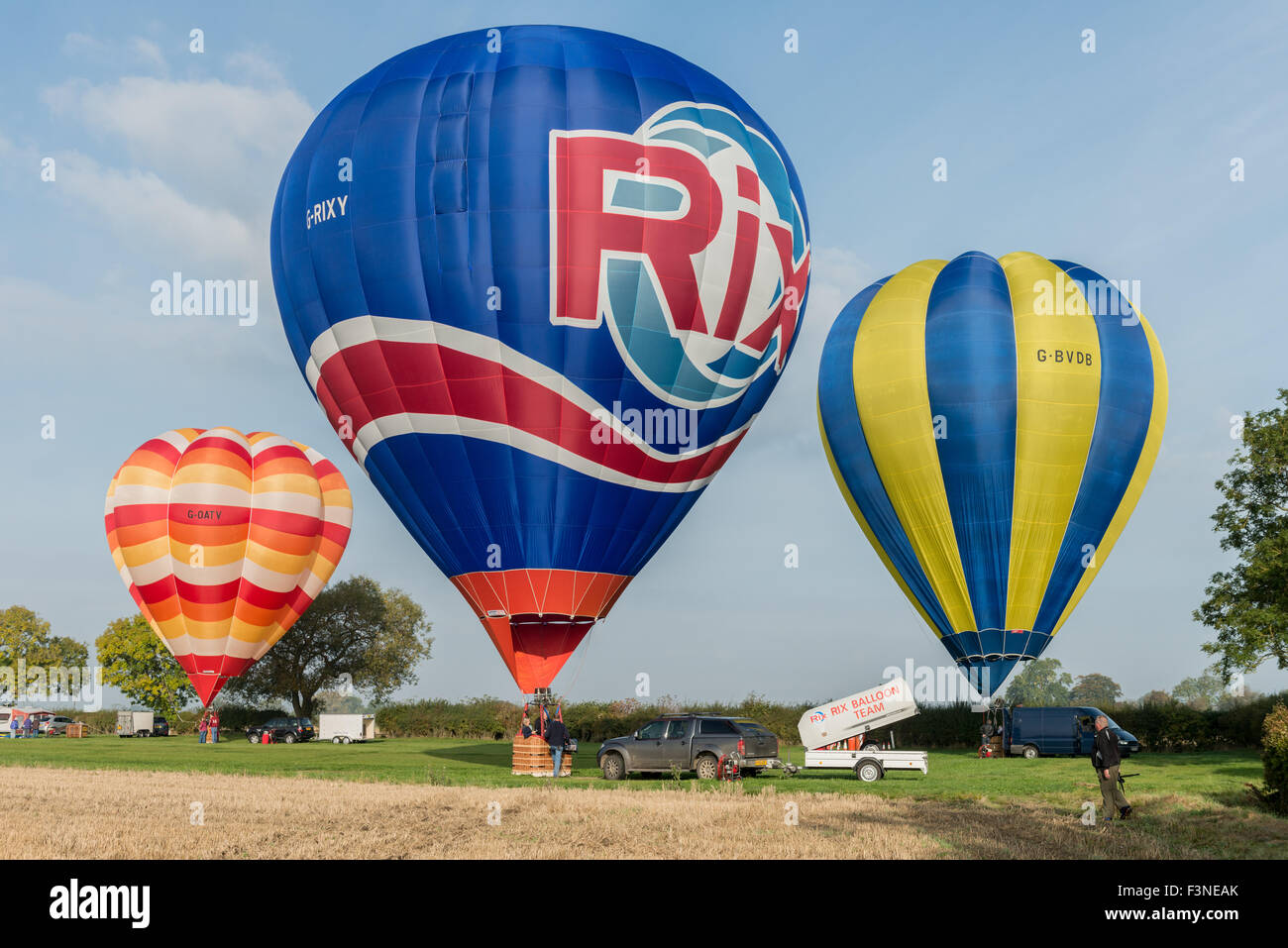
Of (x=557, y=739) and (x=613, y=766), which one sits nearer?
(x=557, y=739)

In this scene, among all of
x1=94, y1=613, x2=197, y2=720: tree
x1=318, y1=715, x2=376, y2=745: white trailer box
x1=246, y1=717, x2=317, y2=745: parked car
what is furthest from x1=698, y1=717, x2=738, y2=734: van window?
x1=94, y1=613, x2=197, y2=720: tree

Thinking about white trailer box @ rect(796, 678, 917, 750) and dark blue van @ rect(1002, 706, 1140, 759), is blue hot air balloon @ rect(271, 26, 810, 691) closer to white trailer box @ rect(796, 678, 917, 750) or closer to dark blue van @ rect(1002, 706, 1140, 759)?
white trailer box @ rect(796, 678, 917, 750)

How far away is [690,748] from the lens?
28.3m

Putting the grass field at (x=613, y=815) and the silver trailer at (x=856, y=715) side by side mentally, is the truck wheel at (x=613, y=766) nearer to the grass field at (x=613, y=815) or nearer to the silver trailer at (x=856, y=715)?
the grass field at (x=613, y=815)

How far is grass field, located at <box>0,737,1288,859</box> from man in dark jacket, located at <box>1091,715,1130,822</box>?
0.50 metres

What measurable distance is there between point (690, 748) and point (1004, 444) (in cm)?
1714

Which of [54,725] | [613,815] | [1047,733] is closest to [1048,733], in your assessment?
[1047,733]

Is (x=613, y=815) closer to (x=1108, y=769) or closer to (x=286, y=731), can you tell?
(x=1108, y=769)

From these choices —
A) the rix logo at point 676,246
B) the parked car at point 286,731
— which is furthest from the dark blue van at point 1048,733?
the parked car at point 286,731

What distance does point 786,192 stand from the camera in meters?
30.6

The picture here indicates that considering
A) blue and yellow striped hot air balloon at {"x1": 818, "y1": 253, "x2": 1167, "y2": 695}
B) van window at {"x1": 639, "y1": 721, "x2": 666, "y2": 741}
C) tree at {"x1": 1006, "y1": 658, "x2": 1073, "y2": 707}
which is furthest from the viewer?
tree at {"x1": 1006, "y1": 658, "x2": 1073, "y2": 707}

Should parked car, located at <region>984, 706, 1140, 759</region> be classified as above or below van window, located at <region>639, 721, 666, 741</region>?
below

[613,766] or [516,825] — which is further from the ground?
[516,825]

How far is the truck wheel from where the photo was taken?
93.0ft
